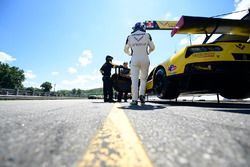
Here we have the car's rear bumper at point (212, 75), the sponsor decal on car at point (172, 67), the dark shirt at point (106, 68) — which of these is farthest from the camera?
the dark shirt at point (106, 68)

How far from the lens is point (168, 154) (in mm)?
958

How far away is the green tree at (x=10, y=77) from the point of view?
3927 inches

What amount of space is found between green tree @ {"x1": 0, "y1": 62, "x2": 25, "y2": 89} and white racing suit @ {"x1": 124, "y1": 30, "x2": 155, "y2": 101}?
10946 cm

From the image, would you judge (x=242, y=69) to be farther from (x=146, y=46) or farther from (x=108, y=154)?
(x=108, y=154)

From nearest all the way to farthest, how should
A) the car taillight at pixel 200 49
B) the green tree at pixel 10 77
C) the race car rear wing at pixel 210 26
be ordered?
1. the car taillight at pixel 200 49
2. the race car rear wing at pixel 210 26
3. the green tree at pixel 10 77

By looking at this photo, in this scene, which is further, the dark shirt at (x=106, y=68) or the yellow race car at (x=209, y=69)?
the dark shirt at (x=106, y=68)

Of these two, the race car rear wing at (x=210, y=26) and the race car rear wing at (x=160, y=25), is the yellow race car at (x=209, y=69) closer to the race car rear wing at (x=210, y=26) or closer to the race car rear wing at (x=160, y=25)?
the race car rear wing at (x=210, y=26)

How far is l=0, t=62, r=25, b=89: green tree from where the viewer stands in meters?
99.8

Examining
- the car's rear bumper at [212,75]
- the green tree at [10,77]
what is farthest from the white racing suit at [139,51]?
the green tree at [10,77]

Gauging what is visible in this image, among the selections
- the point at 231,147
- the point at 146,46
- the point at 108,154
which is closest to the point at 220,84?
the point at 146,46

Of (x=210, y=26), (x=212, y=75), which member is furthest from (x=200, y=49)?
(x=210, y=26)

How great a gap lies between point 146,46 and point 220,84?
211cm

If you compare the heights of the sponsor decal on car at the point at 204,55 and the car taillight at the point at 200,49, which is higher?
the car taillight at the point at 200,49

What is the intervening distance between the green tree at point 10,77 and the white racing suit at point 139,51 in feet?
359
